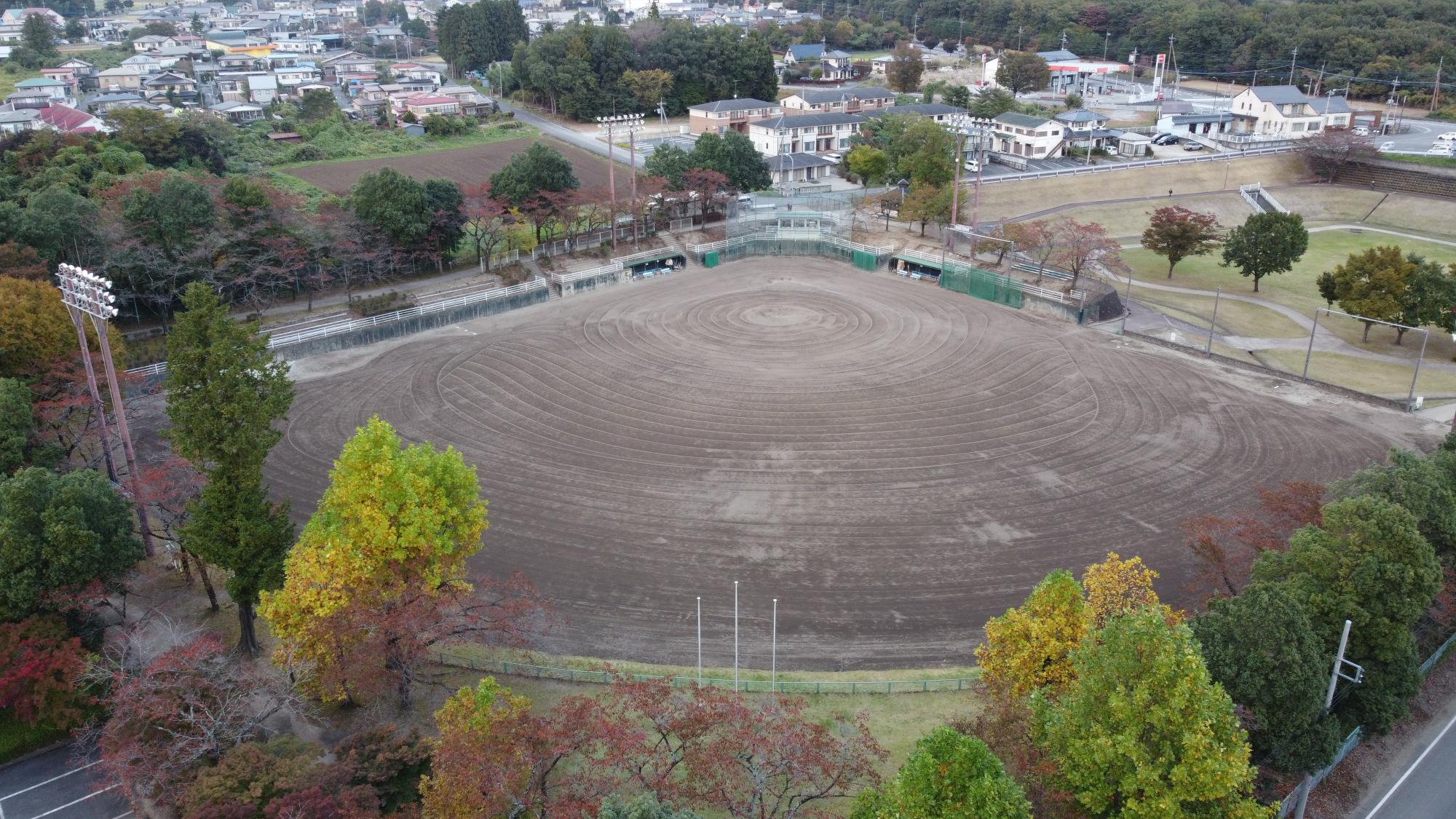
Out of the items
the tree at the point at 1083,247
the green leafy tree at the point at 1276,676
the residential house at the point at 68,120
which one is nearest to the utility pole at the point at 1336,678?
the green leafy tree at the point at 1276,676

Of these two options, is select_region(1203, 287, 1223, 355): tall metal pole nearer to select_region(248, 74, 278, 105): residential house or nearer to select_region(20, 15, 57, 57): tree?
select_region(248, 74, 278, 105): residential house

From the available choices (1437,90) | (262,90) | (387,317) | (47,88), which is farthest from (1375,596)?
(262,90)

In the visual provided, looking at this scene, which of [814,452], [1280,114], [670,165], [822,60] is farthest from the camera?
[822,60]

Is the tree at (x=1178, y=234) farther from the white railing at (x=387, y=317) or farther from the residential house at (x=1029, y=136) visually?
the white railing at (x=387, y=317)

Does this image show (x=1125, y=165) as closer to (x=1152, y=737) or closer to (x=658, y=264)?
(x=658, y=264)

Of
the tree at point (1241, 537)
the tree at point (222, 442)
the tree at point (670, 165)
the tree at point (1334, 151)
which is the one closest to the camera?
the tree at point (222, 442)

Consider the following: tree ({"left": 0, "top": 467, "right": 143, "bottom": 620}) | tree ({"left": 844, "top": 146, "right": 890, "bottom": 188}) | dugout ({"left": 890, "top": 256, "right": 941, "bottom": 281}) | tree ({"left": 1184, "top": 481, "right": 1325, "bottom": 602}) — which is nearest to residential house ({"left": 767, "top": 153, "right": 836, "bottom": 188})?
tree ({"left": 844, "top": 146, "right": 890, "bottom": 188})

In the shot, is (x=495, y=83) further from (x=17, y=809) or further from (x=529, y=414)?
(x=17, y=809)
